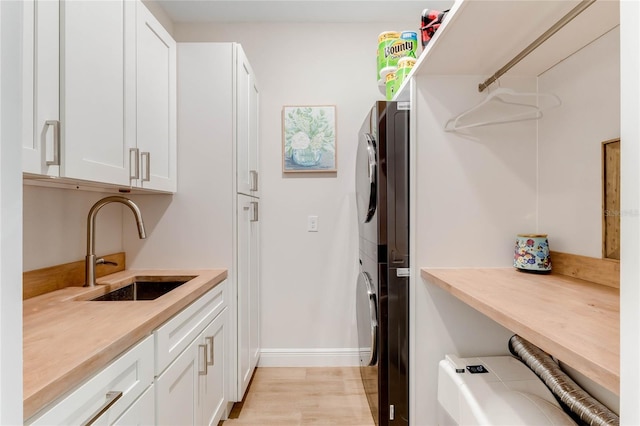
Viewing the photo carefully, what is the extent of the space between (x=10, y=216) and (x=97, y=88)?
→ 3.53 feet

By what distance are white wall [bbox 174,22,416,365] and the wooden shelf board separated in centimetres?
122

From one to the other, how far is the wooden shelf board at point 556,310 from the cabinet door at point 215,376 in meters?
1.08

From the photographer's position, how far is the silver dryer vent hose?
1.02 meters

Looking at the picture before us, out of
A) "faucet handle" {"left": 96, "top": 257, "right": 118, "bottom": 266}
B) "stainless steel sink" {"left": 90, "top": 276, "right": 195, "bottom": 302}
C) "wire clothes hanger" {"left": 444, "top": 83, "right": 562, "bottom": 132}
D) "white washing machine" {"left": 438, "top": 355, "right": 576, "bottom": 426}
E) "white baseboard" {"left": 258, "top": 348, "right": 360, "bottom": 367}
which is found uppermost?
"wire clothes hanger" {"left": 444, "top": 83, "right": 562, "bottom": 132}

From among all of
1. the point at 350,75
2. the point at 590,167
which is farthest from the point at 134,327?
the point at 350,75

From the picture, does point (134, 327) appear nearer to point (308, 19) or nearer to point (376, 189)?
point (376, 189)

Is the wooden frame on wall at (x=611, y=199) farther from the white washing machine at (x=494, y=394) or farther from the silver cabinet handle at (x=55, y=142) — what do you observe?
the silver cabinet handle at (x=55, y=142)

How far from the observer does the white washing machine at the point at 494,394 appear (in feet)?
3.34

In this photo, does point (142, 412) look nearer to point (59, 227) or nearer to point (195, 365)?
point (195, 365)

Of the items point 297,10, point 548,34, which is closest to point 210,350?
point 548,34

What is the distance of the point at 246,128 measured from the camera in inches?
85.1

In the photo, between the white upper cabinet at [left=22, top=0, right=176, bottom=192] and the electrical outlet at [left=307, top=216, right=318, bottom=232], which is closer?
the white upper cabinet at [left=22, top=0, right=176, bottom=192]

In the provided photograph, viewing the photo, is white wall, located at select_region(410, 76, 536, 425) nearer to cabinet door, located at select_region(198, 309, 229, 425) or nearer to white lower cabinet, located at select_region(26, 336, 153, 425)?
cabinet door, located at select_region(198, 309, 229, 425)

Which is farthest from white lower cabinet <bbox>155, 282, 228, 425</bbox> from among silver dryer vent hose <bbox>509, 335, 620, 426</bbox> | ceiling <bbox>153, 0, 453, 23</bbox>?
ceiling <bbox>153, 0, 453, 23</bbox>
